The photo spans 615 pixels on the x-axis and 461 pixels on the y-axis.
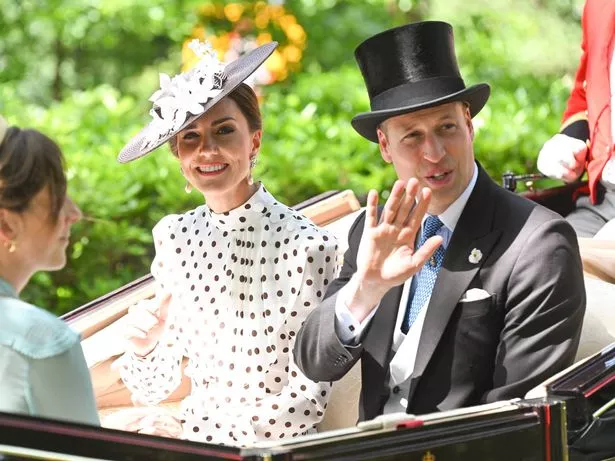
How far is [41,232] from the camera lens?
2141 mm

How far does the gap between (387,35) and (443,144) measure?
319 millimetres

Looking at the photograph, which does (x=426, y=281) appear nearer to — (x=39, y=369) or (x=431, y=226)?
(x=431, y=226)

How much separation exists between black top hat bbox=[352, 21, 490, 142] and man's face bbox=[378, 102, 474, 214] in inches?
1.4

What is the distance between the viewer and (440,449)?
2258 mm

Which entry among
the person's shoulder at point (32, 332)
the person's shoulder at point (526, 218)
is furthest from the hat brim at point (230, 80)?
the person's shoulder at point (32, 332)

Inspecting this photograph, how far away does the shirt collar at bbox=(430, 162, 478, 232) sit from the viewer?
112 inches

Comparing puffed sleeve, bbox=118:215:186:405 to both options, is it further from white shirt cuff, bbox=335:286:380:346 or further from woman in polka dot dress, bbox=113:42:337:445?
white shirt cuff, bbox=335:286:380:346

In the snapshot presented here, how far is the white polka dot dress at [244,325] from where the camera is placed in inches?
116

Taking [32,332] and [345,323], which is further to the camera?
[345,323]

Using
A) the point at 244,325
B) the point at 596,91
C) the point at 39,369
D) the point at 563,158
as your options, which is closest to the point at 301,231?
the point at 244,325

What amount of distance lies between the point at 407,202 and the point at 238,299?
0.72m

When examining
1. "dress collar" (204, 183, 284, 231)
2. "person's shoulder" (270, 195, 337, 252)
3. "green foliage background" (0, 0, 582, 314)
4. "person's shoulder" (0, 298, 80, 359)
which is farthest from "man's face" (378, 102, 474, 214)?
"person's shoulder" (0, 298, 80, 359)

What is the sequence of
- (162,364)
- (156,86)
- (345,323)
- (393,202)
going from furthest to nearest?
(156,86) → (162,364) → (345,323) → (393,202)

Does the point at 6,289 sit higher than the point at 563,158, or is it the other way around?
the point at 6,289
